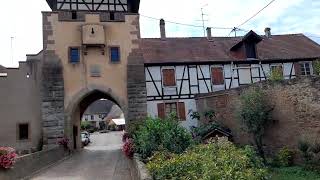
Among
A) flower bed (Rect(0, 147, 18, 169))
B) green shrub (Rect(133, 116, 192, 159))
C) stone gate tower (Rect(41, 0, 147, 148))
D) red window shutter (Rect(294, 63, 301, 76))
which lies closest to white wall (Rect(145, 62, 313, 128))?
stone gate tower (Rect(41, 0, 147, 148))

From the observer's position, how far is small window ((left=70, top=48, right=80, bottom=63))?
2352cm

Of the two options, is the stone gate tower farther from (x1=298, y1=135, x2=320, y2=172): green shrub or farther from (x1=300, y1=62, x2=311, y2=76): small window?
(x1=300, y1=62, x2=311, y2=76): small window

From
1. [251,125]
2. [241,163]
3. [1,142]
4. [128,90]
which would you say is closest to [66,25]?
[128,90]

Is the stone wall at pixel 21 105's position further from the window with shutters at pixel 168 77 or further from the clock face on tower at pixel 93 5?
the window with shutters at pixel 168 77

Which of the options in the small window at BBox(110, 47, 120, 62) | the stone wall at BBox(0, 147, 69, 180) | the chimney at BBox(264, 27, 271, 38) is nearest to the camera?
the stone wall at BBox(0, 147, 69, 180)

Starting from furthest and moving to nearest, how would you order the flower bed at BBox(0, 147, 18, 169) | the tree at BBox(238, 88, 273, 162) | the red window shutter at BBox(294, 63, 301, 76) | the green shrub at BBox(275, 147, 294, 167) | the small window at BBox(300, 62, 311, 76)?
the small window at BBox(300, 62, 311, 76)
the red window shutter at BBox(294, 63, 301, 76)
the tree at BBox(238, 88, 273, 162)
the green shrub at BBox(275, 147, 294, 167)
the flower bed at BBox(0, 147, 18, 169)

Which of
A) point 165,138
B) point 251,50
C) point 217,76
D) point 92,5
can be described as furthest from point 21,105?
point 251,50

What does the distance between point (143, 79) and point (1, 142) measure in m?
9.10

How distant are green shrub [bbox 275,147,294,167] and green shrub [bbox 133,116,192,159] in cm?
677

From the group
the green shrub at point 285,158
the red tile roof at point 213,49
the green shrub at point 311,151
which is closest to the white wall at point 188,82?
the red tile roof at point 213,49

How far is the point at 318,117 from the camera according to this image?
16.3 metres

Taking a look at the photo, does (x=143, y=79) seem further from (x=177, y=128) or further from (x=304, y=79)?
(x=177, y=128)

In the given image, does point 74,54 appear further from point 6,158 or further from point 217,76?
point 6,158

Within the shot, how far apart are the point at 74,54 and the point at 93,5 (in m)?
3.30
